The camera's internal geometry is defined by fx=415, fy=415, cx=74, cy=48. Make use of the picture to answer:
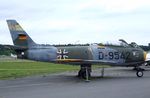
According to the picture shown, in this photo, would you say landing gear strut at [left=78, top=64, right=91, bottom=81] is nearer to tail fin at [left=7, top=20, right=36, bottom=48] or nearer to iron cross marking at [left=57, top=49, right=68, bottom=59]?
iron cross marking at [left=57, top=49, right=68, bottom=59]

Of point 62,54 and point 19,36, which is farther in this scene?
point 19,36

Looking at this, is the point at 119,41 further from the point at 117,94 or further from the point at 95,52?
the point at 117,94

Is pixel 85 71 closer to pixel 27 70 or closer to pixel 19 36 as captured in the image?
pixel 19 36

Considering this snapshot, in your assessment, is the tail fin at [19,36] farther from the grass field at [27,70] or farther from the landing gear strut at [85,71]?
the landing gear strut at [85,71]

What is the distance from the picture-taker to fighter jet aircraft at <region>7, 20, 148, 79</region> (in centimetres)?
2167

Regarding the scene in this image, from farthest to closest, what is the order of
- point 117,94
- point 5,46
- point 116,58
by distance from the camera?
1. point 116,58
2. point 5,46
3. point 117,94

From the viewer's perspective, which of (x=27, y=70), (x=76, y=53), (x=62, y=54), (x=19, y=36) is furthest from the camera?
(x=27, y=70)

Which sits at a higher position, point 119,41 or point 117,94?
point 119,41

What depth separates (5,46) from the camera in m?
21.0

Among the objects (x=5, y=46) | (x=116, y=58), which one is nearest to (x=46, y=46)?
(x=5, y=46)

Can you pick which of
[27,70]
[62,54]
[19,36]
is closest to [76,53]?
[62,54]

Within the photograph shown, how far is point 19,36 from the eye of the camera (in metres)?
22.2

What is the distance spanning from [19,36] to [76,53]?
3210 mm

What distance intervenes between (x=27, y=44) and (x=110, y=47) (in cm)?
451
